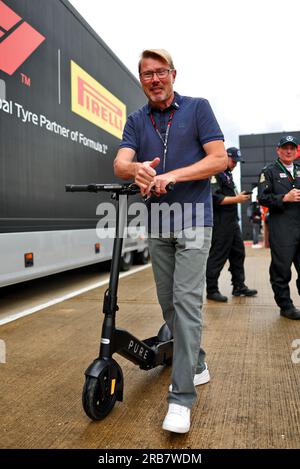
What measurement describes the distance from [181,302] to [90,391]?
630mm

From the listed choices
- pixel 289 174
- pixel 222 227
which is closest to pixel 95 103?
pixel 222 227

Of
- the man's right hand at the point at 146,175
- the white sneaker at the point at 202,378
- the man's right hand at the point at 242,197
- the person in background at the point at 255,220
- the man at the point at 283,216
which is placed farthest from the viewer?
the person in background at the point at 255,220

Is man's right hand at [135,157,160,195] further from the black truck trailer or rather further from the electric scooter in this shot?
the black truck trailer

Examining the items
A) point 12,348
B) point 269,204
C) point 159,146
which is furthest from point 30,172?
point 159,146

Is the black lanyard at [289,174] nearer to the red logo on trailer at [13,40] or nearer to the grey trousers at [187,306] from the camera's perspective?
the grey trousers at [187,306]

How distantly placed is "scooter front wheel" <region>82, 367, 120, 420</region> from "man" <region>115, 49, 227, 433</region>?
0.33 metres

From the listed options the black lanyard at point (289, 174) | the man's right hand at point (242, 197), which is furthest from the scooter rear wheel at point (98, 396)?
the man's right hand at point (242, 197)

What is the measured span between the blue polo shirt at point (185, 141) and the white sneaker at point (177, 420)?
3.02ft

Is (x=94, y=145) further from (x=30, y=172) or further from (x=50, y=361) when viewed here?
(x=50, y=361)

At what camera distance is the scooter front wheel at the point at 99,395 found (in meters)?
2.22

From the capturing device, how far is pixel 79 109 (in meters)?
6.11

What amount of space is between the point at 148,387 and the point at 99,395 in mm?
617

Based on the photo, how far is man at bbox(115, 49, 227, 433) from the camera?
2238mm

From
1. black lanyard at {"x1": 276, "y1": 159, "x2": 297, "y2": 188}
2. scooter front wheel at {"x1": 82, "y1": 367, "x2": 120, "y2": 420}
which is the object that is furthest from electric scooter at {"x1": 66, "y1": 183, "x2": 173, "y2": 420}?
black lanyard at {"x1": 276, "y1": 159, "x2": 297, "y2": 188}
